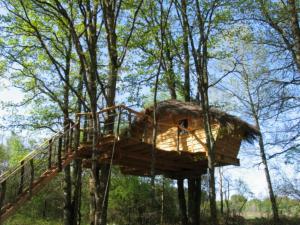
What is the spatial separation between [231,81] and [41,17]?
1579cm

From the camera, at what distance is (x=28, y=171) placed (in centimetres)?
1159

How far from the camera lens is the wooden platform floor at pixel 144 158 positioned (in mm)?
12523

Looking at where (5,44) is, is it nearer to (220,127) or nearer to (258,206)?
(220,127)

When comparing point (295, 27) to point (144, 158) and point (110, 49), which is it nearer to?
point (110, 49)

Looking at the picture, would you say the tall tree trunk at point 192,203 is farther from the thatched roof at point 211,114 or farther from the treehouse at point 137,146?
the thatched roof at point 211,114

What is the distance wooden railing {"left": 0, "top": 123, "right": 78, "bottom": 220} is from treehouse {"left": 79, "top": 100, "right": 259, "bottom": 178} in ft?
2.30

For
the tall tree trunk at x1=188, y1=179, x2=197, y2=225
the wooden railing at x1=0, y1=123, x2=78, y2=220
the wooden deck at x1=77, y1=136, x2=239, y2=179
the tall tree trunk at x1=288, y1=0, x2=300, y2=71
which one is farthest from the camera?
the tall tree trunk at x1=188, y1=179, x2=197, y2=225

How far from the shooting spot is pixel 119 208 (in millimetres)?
24047

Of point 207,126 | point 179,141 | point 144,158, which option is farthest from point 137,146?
point 179,141

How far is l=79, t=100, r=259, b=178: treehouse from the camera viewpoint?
1351 centimetres

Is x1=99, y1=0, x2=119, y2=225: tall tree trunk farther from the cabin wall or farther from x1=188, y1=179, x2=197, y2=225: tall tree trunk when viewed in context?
x1=188, y1=179, x2=197, y2=225: tall tree trunk

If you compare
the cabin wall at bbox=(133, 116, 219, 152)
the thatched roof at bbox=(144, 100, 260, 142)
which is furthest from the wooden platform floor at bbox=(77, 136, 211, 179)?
the thatched roof at bbox=(144, 100, 260, 142)

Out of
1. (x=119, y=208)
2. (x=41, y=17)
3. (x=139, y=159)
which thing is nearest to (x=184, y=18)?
(x=139, y=159)

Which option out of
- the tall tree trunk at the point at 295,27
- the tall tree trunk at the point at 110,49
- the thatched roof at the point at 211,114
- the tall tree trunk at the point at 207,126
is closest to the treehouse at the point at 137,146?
the thatched roof at the point at 211,114
